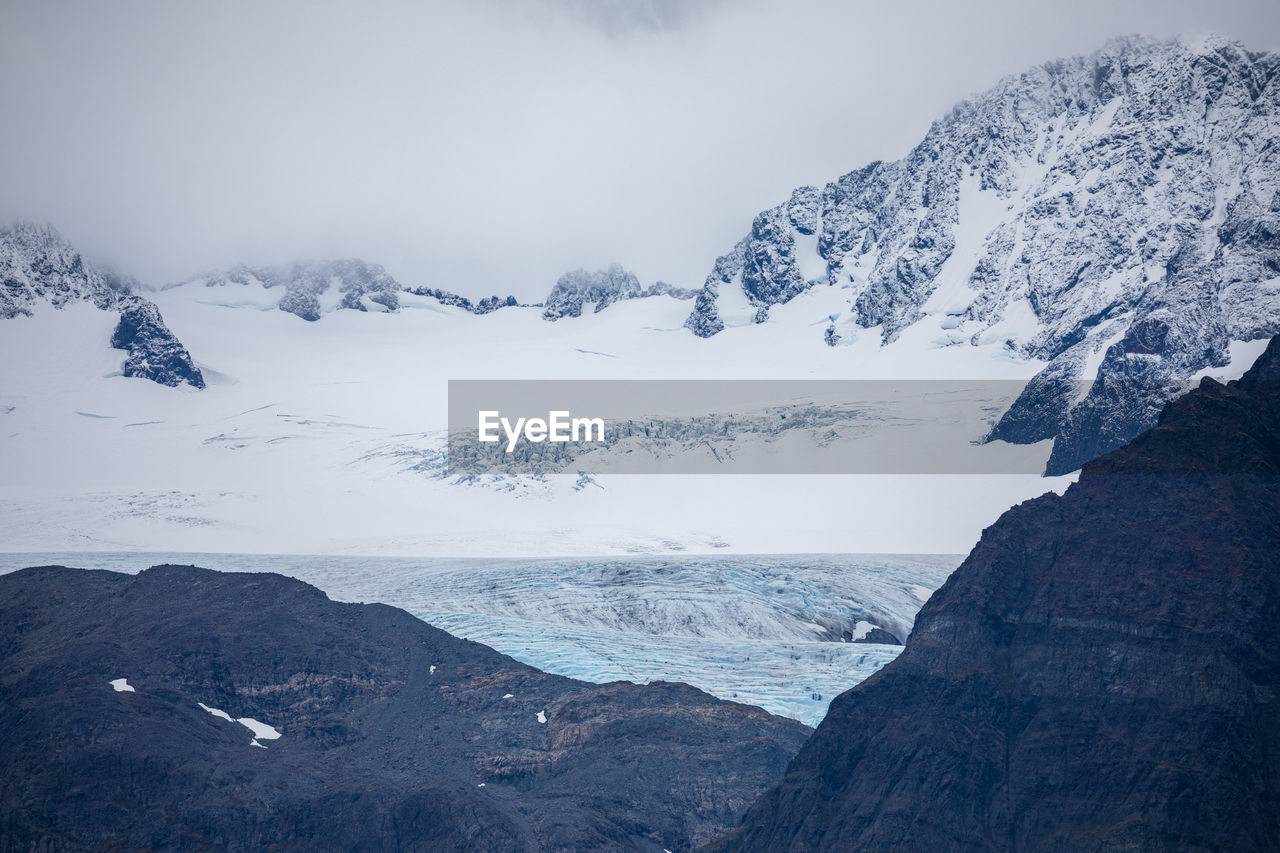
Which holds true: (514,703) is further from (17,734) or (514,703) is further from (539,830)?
(17,734)

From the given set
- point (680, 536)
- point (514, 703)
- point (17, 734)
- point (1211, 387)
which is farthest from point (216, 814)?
point (680, 536)

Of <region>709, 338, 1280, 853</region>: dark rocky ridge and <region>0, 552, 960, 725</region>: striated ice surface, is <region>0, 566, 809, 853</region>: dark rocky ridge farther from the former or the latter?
<region>709, 338, 1280, 853</region>: dark rocky ridge

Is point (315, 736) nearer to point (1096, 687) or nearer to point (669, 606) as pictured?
point (669, 606)

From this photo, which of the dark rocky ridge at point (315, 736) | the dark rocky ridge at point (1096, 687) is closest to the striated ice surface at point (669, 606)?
the dark rocky ridge at point (315, 736)

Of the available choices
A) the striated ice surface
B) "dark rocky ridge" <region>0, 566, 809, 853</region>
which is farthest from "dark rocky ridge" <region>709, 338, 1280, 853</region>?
the striated ice surface

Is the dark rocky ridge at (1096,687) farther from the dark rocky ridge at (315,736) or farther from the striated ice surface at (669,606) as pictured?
the striated ice surface at (669,606)

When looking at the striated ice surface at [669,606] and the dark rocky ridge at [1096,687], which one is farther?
the striated ice surface at [669,606]
